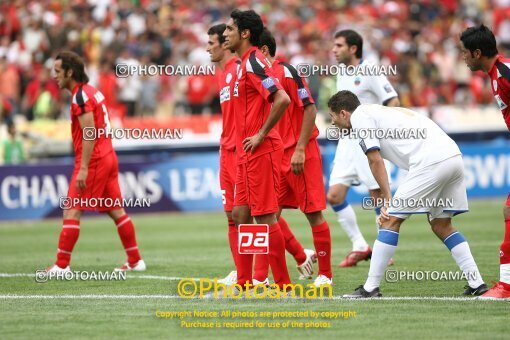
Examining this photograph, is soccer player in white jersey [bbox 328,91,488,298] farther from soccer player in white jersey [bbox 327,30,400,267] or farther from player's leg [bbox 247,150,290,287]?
soccer player in white jersey [bbox 327,30,400,267]

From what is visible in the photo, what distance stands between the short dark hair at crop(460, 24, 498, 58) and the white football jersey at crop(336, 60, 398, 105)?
3.26 metres

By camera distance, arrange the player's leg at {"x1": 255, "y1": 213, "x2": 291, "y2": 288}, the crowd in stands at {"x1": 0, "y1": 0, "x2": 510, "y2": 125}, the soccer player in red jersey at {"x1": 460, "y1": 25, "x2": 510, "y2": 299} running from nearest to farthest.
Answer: the soccer player in red jersey at {"x1": 460, "y1": 25, "x2": 510, "y2": 299}
the player's leg at {"x1": 255, "y1": 213, "x2": 291, "y2": 288}
the crowd in stands at {"x1": 0, "y1": 0, "x2": 510, "y2": 125}

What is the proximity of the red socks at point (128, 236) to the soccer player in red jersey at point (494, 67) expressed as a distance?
4.84m

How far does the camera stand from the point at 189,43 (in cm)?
2820

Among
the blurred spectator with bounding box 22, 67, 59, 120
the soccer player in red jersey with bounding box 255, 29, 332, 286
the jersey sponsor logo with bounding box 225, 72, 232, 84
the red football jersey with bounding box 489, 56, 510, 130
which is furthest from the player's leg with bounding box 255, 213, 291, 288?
the blurred spectator with bounding box 22, 67, 59, 120

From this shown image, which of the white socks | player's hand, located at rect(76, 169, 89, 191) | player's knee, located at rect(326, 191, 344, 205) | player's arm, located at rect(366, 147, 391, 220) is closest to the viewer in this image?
player's arm, located at rect(366, 147, 391, 220)

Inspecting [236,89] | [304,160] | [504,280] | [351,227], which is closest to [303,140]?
[304,160]

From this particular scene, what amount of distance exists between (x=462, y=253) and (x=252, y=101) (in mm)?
2467

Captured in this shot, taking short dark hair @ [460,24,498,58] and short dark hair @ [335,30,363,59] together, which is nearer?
short dark hair @ [460,24,498,58]

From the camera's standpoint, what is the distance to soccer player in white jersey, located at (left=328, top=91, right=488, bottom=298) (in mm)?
9195

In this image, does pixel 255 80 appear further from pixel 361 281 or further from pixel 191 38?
pixel 191 38

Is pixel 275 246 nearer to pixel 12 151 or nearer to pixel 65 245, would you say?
pixel 65 245

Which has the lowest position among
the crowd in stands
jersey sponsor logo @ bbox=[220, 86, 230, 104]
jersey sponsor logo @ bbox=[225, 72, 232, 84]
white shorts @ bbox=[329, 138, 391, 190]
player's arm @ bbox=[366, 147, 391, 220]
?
player's arm @ bbox=[366, 147, 391, 220]

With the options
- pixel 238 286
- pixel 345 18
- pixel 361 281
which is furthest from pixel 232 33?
pixel 345 18
